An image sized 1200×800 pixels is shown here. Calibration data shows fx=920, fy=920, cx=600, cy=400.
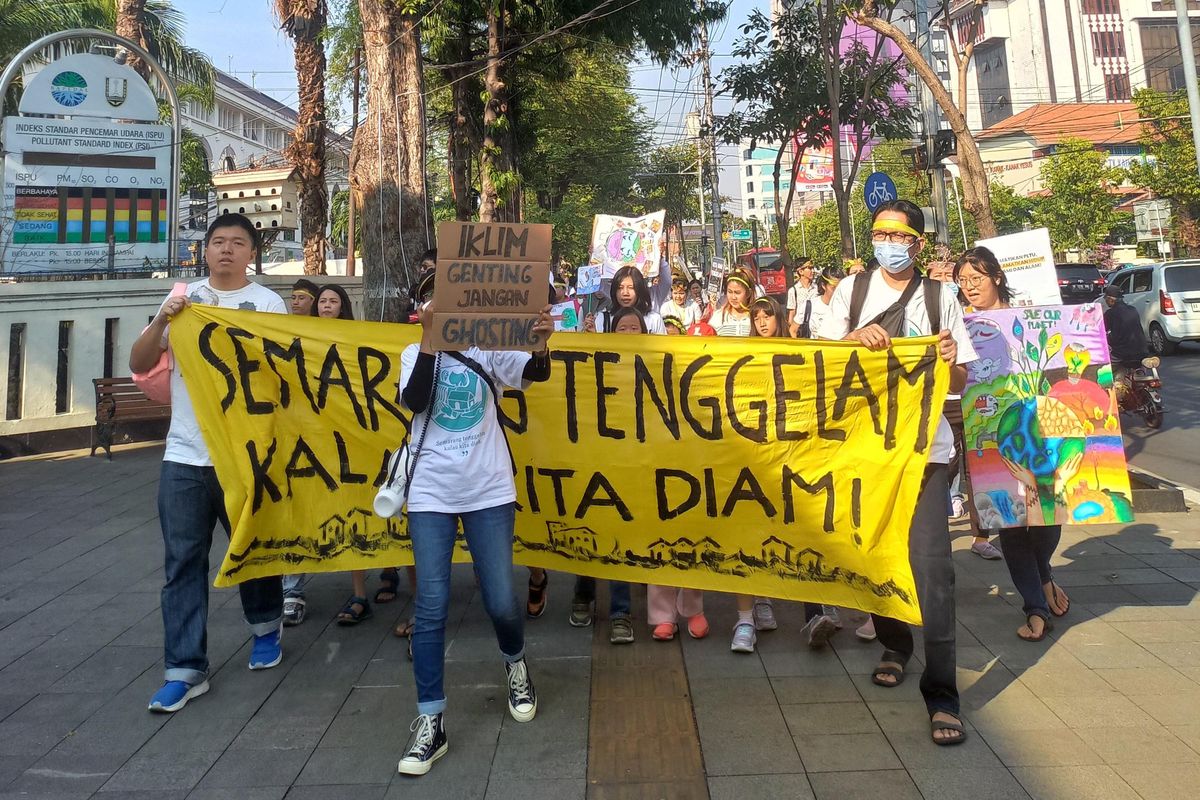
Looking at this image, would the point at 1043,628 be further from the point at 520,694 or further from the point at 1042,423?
the point at 520,694

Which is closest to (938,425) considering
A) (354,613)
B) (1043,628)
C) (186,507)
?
(1043,628)

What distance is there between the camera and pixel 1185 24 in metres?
13.2

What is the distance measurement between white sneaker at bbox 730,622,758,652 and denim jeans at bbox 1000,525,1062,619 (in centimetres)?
131

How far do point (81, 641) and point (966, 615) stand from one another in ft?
14.7

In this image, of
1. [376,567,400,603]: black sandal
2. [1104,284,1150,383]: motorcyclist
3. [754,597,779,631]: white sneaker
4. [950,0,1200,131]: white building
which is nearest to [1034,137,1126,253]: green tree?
[1104,284,1150,383]: motorcyclist

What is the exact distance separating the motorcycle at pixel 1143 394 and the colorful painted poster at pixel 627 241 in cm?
539

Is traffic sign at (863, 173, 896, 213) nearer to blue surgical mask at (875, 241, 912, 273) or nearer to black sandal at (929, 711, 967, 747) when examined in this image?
blue surgical mask at (875, 241, 912, 273)

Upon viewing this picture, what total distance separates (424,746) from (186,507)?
4.85ft

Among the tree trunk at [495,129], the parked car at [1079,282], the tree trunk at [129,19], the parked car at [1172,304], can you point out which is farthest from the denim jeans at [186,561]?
the parked car at [1079,282]

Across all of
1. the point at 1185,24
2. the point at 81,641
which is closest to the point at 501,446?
the point at 81,641

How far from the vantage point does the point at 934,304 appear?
3771 mm

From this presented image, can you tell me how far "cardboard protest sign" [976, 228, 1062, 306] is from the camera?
587 cm

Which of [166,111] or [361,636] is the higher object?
[166,111]

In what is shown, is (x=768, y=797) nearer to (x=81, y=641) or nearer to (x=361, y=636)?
(x=361, y=636)
